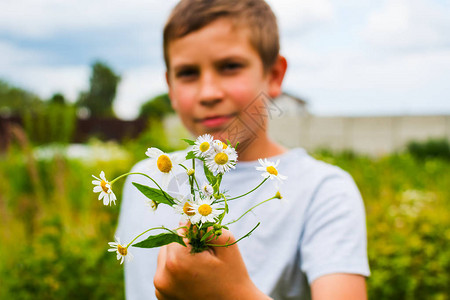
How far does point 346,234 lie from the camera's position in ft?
4.21

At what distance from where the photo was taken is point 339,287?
118cm

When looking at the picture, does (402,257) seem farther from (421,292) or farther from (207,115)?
(207,115)

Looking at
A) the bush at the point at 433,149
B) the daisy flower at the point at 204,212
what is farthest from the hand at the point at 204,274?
the bush at the point at 433,149

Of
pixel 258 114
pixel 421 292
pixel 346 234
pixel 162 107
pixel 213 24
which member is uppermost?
pixel 213 24

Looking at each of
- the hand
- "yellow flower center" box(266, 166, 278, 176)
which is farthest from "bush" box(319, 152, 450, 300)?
"yellow flower center" box(266, 166, 278, 176)

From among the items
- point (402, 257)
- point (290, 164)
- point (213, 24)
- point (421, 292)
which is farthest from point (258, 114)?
point (421, 292)

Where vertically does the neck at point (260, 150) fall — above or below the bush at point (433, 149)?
above

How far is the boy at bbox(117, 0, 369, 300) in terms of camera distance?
122cm

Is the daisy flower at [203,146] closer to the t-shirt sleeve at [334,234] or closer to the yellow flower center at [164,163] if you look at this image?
the yellow flower center at [164,163]

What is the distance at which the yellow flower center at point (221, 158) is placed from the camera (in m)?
0.59

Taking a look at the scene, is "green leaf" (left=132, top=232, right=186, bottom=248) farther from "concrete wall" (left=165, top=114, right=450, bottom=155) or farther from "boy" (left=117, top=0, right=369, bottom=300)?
"concrete wall" (left=165, top=114, right=450, bottom=155)

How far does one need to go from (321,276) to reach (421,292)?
8.04 feet

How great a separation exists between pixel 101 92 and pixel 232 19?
184ft

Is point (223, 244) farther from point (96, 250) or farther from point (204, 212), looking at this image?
point (96, 250)
